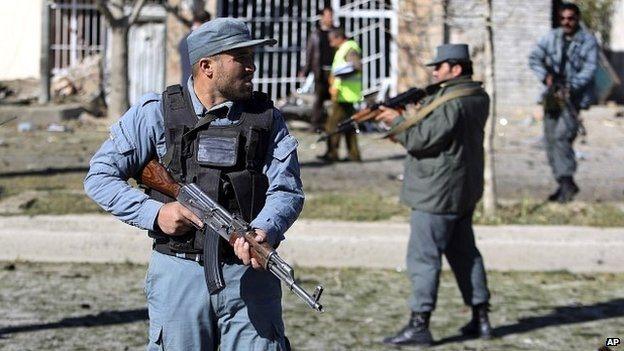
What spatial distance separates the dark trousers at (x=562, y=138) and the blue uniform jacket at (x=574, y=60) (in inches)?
10.7

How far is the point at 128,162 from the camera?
4645 millimetres

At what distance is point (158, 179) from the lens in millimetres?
4598

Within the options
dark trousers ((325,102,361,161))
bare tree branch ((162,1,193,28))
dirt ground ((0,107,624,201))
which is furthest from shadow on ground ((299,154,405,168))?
bare tree branch ((162,1,193,28))

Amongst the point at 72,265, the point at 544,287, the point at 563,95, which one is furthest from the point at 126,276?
the point at 563,95

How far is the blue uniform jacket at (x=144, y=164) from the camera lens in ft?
15.0

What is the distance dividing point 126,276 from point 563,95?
4.54 m

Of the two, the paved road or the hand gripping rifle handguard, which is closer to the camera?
the hand gripping rifle handguard

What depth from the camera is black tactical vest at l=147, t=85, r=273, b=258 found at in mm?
4551

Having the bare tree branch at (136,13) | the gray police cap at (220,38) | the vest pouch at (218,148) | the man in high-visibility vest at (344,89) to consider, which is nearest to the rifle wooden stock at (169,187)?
the vest pouch at (218,148)

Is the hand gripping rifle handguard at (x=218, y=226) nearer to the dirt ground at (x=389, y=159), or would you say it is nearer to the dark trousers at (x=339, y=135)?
the dirt ground at (x=389, y=159)

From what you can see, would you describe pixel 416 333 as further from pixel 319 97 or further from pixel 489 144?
pixel 319 97

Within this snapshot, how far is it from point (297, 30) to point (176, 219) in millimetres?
15469

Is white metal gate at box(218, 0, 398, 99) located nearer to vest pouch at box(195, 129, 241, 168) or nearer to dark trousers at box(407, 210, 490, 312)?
dark trousers at box(407, 210, 490, 312)

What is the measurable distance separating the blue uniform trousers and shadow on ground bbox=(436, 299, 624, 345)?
11.1 ft
